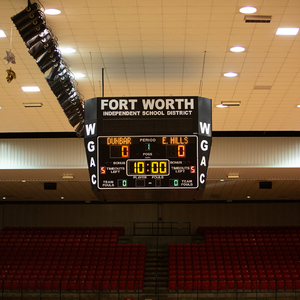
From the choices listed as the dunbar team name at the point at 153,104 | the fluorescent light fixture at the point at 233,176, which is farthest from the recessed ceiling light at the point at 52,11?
the fluorescent light fixture at the point at 233,176

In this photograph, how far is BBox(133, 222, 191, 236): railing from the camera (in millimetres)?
30297

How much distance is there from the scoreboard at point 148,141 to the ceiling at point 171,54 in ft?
4.41

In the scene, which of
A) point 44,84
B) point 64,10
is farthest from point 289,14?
point 44,84

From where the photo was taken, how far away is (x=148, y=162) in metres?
8.65

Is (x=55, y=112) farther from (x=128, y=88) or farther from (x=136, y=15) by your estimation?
(x=136, y=15)

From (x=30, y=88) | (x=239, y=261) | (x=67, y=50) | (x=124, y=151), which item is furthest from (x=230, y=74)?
(x=239, y=261)

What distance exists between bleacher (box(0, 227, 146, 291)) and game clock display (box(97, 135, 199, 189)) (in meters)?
11.8

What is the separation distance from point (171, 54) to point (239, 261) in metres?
15.7

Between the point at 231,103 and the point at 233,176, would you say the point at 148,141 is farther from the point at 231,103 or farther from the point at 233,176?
the point at 233,176

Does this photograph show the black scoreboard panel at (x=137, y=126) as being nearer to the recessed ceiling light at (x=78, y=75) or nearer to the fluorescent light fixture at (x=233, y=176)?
the recessed ceiling light at (x=78, y=75)

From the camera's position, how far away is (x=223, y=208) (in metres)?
31.0

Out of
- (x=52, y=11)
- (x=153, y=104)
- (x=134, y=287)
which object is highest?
(x=52, y=11)

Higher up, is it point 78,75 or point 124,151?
point 78,75

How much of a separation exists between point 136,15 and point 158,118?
1.91 metres
